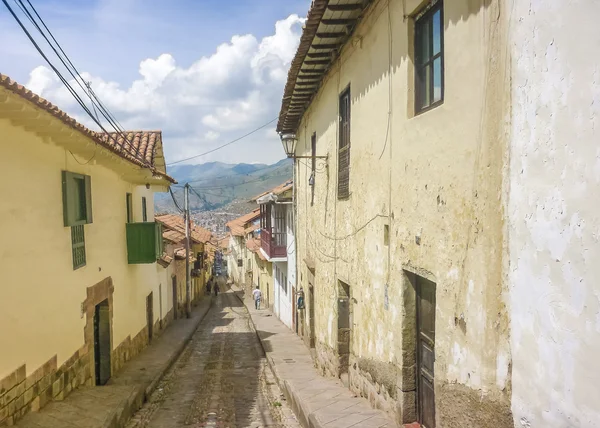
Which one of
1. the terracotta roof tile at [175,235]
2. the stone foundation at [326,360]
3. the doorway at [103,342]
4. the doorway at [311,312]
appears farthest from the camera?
the terracotta roof tile at [175,235]

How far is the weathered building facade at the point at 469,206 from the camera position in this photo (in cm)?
293

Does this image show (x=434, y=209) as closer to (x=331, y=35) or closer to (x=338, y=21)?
(x=338, y=21)

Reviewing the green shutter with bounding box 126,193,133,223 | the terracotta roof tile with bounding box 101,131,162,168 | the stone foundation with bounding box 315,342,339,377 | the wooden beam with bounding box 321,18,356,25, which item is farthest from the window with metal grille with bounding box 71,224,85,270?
the terracotta roof tile with bounding box 101,131,162,168

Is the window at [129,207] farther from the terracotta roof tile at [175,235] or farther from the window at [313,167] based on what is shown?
A: the terracotta roof tile at [175,235]

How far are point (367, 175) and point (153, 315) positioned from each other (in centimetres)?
1236

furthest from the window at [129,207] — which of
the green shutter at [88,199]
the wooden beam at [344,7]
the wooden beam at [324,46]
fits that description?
the wooden beam at [344,7]

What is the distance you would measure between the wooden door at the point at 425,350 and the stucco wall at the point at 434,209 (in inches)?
6.0

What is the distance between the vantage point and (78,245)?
8.95 meters

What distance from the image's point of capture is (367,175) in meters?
7.30

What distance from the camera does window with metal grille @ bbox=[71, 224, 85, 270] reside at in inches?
342

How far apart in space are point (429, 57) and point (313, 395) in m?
5.55

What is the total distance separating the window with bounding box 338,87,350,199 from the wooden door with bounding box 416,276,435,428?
10.0 ft

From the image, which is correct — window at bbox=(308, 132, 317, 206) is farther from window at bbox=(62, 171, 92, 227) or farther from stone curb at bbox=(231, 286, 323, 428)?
window at bbox=(62, 171, 92, 227)

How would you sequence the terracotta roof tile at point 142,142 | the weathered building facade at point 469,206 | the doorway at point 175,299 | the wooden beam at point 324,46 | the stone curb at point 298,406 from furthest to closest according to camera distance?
1. the doorway at point 175,299
2. the terracotta roof tile at point 142,142
3. the wooden beam at point 324,46
4. the stone curb at point 298,406
5. the weathered building facade at point 469,206
